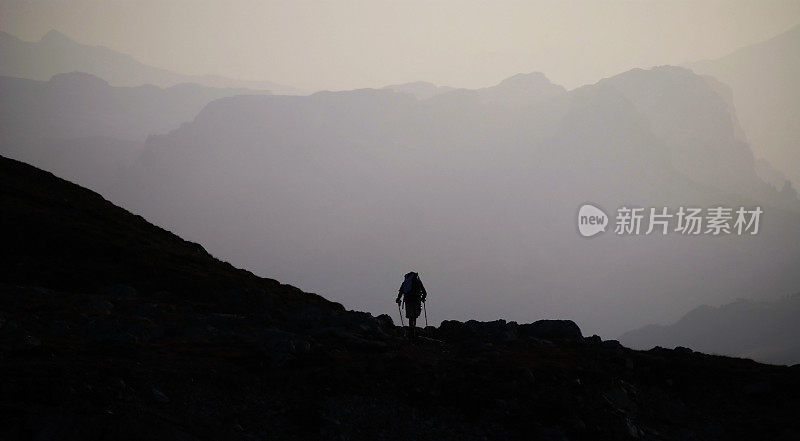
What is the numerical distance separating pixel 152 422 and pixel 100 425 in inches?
45.6

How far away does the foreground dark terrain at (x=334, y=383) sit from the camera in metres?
15.6

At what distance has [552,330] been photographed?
3572 centimetres

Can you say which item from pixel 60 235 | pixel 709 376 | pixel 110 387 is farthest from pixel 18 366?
pixel 60 235

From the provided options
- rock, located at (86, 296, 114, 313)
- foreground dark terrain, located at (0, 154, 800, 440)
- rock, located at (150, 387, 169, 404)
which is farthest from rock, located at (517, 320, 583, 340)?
rock, located at (86, 296, 114, 313)

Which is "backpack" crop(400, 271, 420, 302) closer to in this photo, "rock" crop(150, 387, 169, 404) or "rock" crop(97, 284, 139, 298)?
"rock" crop(150, 387, 169, 404)

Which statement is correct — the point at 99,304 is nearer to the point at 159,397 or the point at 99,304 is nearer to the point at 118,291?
the point at 118,291

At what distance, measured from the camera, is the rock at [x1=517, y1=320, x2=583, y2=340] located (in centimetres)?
3509

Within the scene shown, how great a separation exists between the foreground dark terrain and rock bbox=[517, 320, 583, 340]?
6.82 feet

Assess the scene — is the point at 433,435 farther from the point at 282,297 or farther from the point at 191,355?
the point at 282,297

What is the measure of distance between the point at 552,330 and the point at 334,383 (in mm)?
20037

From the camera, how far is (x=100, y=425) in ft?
44.2

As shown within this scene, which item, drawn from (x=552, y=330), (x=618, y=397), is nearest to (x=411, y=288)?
(x=618, y=397)

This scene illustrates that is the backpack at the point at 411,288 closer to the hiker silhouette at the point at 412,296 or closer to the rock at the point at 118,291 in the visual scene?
the hiker silhouette at the point at 412,296

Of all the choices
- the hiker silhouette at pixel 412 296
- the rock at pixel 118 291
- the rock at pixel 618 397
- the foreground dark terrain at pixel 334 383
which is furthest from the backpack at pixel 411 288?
the rock at pixel 118 291
